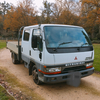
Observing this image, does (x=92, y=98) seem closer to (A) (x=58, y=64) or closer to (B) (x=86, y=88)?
(B) (x=86, y=88)

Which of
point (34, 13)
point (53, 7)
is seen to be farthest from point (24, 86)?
point (53, 7)

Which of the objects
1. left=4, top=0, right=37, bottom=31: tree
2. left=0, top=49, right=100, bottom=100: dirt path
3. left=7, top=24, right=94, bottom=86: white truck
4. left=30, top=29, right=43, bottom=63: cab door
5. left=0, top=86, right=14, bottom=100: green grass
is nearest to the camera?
left=0, top=86, right=14, bottom=100: green grass

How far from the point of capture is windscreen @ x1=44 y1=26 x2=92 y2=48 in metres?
3.86

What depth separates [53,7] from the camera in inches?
1447

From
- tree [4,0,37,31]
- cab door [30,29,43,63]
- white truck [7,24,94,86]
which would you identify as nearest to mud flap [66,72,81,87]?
white truck [7,24,94,86]

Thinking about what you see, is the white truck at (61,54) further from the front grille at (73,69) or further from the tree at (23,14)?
the tree at (23,14)

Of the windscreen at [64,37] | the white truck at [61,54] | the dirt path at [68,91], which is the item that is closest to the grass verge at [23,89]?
the dirt path at [68,91]

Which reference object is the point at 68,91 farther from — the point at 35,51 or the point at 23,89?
the point at 35,51

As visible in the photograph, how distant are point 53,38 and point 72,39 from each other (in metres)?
0.73

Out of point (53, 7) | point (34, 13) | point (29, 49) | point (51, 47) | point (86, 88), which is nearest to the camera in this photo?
point (51, 47)

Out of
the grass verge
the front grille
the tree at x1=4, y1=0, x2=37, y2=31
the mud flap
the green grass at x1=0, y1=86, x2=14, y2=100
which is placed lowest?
the grass verge

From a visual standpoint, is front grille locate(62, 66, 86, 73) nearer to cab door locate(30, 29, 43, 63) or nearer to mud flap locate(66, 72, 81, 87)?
mud flap locate(66, 72, 81, 87)

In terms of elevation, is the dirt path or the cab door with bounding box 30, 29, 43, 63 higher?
the cab door with bounding box 30, 29, 43, 63

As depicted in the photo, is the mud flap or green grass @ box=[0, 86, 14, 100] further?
the mud flap
